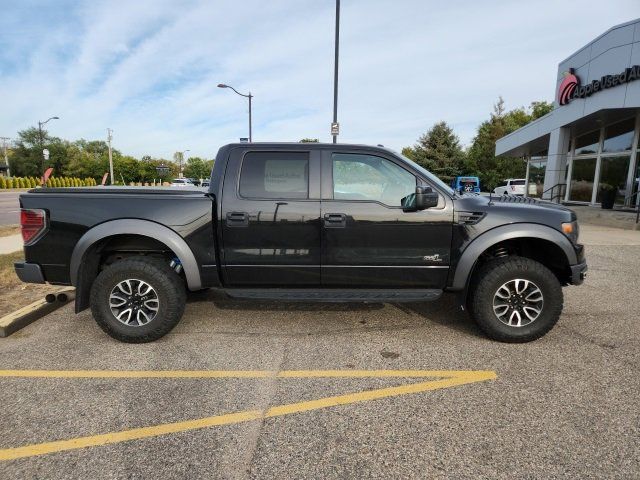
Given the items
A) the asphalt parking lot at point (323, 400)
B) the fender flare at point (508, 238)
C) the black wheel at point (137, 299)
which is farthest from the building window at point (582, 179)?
the black wheel at point (137, 299)

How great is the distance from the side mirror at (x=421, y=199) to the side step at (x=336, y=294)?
79 centimetres

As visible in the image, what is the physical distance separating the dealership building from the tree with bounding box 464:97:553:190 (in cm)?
2585

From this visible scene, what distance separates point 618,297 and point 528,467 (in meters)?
4.18

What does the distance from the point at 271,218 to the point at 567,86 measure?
18444 millimetres

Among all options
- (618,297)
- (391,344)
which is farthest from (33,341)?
(618,297)

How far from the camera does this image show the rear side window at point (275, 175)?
3781mm

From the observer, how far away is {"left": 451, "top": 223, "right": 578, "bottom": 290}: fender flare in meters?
3.64

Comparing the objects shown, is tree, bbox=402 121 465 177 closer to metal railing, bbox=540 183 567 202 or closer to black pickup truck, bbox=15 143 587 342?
metal railing, bbox=540 183 567 202

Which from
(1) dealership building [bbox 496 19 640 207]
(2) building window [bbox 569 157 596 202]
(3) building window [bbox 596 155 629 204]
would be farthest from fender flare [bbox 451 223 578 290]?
(2) building window [bbox 569 157 596 202]

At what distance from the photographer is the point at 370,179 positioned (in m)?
3.84

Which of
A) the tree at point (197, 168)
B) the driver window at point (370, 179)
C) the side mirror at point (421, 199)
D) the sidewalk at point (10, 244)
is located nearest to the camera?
the side mirror at point (421, 199)

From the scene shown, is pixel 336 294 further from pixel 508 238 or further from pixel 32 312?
pixel 32 312

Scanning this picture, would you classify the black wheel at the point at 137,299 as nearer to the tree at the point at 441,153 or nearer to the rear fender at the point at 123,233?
the rear fender at the point at 123,233

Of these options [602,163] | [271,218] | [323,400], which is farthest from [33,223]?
[602,163]
